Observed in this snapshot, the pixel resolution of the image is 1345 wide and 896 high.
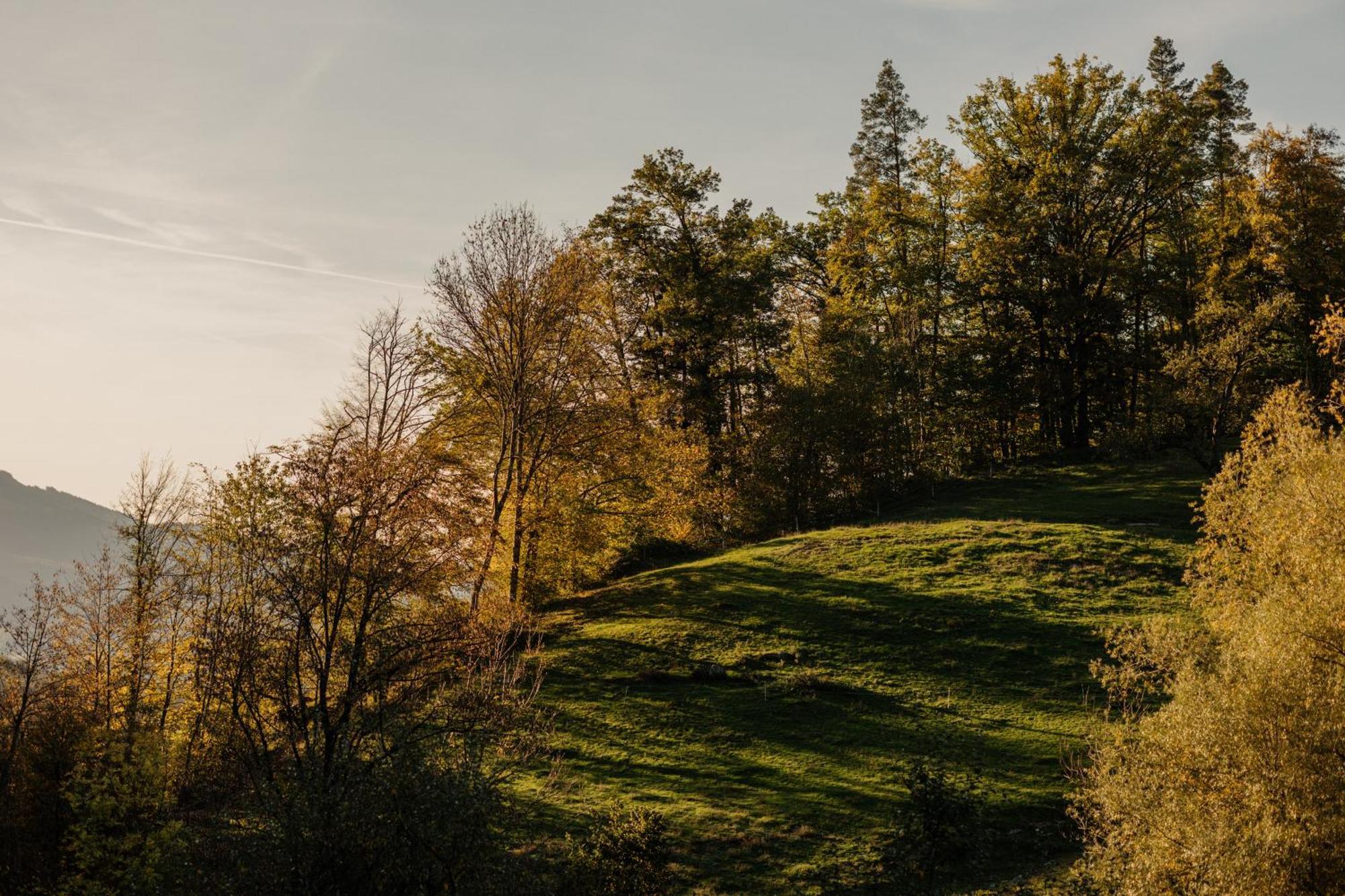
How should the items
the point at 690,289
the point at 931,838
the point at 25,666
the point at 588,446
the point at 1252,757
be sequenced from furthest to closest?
the point at 690,289 < the point at 588,446 < the point at 25,666 < the point at 931,838 < the point at 1252,757

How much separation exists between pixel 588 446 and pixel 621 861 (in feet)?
96.7

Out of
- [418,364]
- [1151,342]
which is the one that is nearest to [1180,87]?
[1151,342]

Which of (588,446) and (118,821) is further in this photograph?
(588,446)

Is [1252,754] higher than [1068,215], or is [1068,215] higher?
[1068,215]

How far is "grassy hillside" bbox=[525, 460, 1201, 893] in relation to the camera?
84.2 feet

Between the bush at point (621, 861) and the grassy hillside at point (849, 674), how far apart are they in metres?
1.59

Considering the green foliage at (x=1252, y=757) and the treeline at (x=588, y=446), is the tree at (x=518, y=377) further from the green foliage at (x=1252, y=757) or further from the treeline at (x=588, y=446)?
the green foliage at (x=1252, y=757)

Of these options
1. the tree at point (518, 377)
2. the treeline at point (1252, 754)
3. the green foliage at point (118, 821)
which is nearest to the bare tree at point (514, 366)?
the tree at point (518, 377)

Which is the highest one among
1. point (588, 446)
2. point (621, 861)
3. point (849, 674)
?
point (588, 446)

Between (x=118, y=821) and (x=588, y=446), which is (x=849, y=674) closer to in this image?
(x=588, y=446)

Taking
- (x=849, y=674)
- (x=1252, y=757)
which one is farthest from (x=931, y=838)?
(x=849, y=674)

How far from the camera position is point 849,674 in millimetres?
35375

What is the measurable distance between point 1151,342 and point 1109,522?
31258 mm

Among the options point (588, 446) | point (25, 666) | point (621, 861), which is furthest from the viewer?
point (588, 446)
